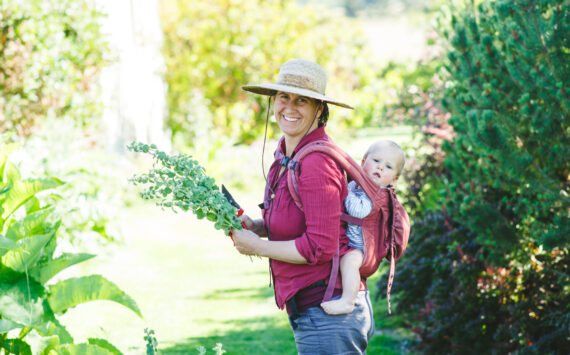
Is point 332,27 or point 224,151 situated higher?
point 332,27

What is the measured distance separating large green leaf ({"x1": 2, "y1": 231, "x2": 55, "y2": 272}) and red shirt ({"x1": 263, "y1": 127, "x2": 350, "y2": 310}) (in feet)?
3.80

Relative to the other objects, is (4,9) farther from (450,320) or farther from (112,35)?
(450,320)

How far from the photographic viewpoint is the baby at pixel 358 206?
276cm

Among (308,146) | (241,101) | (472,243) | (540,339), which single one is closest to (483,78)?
(472,243)

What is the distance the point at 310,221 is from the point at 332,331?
0.48 metres

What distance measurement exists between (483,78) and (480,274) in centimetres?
140

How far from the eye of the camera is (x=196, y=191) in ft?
9.28

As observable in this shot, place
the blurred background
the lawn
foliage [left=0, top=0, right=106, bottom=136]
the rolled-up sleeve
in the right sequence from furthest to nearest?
foliage [left=0, top=0, right=106, bottom=136]
the lawn
the blurred background
the rolled-up sleeve

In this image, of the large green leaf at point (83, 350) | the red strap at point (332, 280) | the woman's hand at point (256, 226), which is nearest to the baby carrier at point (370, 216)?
the red strap at point (332, 280)

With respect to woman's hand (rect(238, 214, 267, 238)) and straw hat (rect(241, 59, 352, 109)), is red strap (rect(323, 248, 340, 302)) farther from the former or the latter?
straw hat (rect(241, 59, 352, 109))

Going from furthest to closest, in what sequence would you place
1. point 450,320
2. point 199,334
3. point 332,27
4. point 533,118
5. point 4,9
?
point 332,27 → point 4,9 → point 199,334 → point 450,320 → point 533,118

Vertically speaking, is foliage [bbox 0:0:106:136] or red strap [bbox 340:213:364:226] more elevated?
foliage [bbox 0:0:106:136]

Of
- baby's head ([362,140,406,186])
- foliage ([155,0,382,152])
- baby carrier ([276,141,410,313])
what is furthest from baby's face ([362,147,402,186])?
foliage ([155,0,382,152])

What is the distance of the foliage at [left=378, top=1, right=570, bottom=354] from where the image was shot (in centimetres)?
393
